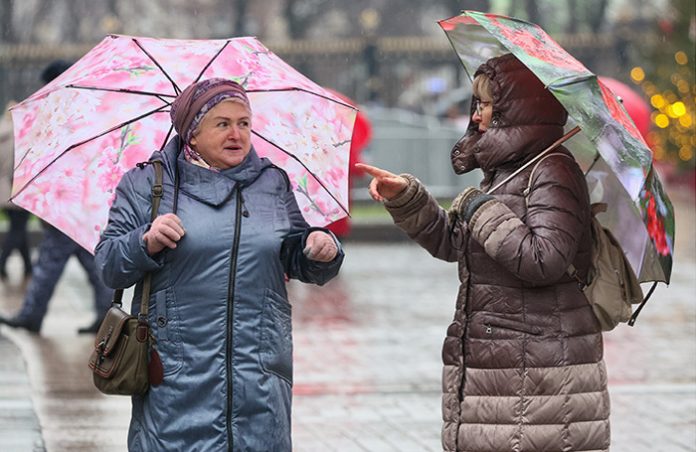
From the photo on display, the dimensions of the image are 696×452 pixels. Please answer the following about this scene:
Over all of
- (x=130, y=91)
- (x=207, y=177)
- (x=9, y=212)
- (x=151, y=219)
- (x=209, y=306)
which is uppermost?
(x=130, y=91)

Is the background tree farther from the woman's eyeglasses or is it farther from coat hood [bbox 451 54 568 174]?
coat hood [bbox 451 54 568 174]

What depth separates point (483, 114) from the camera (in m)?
5.07

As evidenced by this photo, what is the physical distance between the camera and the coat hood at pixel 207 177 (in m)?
4.61

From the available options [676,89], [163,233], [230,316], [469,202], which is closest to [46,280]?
[469,202]

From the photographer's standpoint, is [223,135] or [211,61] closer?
[223,135]

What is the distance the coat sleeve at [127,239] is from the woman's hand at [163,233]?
0.12 ft

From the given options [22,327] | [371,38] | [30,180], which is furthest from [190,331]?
[371,38]

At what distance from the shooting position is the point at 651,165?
15.2 ft

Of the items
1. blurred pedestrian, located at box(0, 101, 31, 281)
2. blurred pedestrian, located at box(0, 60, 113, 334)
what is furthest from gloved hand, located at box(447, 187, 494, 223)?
blurred pedestrian, located at box(0, 101, 31, 281)

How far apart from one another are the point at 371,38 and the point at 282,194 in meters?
40.4

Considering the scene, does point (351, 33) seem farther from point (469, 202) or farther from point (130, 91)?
point (469, 202)

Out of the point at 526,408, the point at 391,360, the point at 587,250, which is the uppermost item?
the point at 587,250

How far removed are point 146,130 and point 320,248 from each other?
1.00m

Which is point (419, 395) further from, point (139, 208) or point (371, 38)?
point (371, 38)
